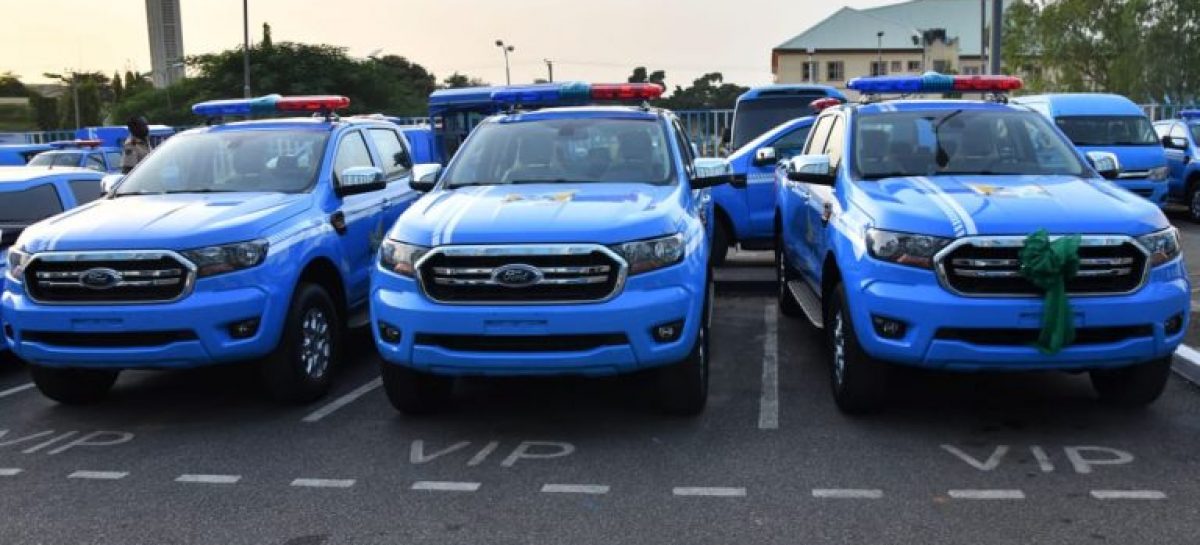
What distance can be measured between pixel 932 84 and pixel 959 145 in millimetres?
2011

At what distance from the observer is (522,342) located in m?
5.07

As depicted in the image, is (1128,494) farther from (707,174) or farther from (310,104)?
(310,104)

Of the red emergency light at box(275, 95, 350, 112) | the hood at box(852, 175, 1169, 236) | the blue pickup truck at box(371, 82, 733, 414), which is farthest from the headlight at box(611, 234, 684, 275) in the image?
the red emergency light at box(275, 95, 350, 112)

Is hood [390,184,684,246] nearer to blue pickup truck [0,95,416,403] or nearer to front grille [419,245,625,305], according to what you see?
front grille [419,245,625,305]

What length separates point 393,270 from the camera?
534 centimetres

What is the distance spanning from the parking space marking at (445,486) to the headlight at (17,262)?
109 inches

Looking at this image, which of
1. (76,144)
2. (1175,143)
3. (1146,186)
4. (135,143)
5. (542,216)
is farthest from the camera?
(76,144)

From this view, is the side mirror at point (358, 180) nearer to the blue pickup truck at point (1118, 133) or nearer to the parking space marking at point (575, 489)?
the parking space marking at point (575, 489)

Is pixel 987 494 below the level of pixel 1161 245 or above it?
below

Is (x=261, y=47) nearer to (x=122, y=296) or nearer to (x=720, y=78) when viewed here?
(x=122, y=296)

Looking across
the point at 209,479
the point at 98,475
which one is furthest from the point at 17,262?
the point at 209,479

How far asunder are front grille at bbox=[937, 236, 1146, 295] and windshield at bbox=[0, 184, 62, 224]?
23.1ft

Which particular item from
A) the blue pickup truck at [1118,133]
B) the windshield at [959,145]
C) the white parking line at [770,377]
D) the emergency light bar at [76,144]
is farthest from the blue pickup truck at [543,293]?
the emergency light bar at [76,144]

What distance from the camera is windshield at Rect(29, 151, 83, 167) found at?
1670 centimetres
